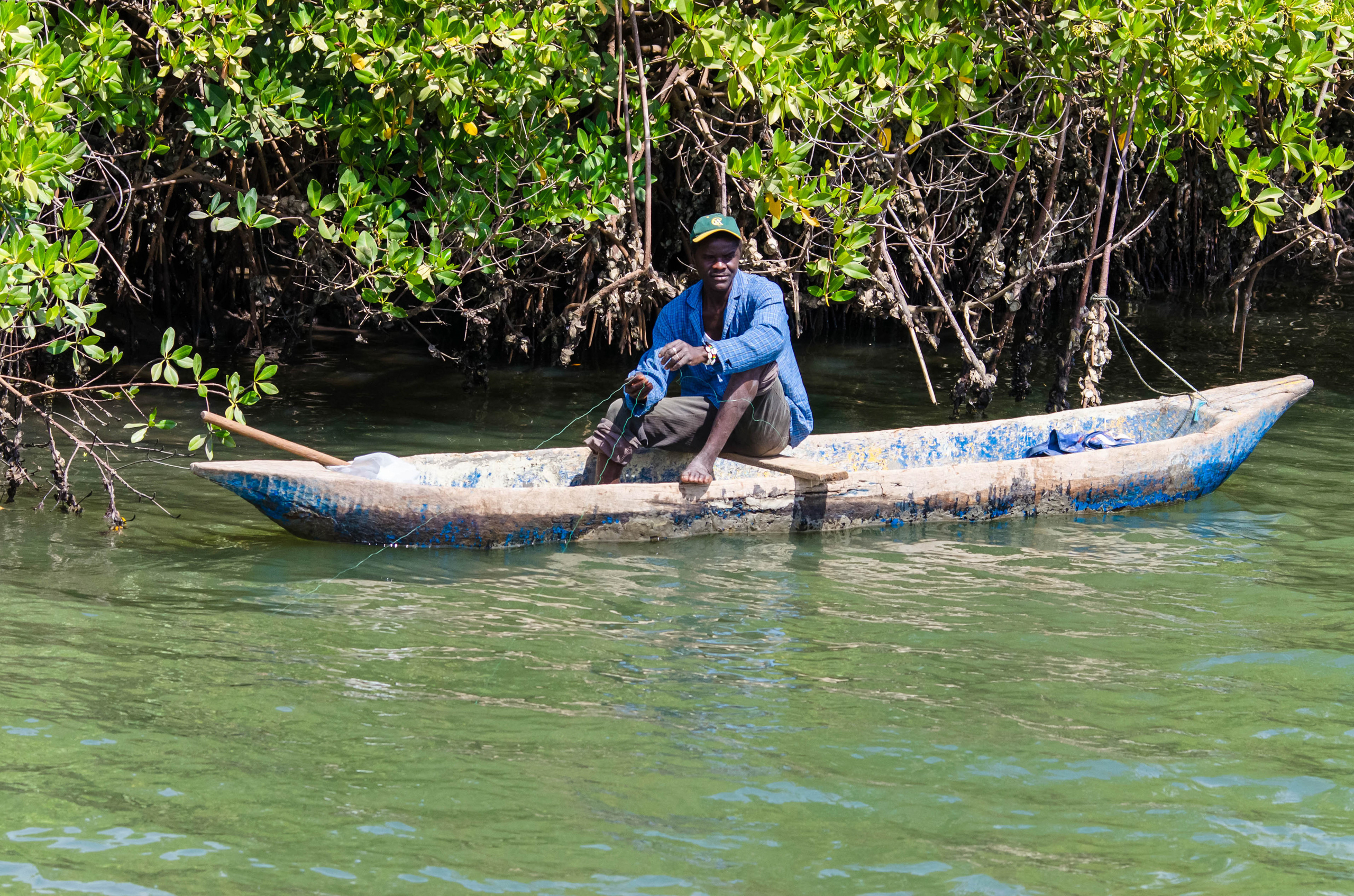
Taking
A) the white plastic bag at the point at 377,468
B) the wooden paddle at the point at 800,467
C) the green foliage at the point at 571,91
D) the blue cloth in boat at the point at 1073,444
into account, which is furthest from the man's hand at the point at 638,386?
the blue cloth in boat at the point at 1073,444

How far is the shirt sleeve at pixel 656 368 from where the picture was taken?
16.6ft

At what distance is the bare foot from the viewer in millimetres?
5039

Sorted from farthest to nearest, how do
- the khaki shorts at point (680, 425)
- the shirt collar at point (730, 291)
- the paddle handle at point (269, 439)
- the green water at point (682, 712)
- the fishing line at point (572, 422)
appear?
the fishing line at point (572, 422) → the khaki shorts at point (680, 425) → the shirt collar at point (730, 291) → the paddle handle at point (269, 439) → the green water at point (682, 712)

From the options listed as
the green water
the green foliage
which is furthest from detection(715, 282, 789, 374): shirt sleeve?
the green foliage

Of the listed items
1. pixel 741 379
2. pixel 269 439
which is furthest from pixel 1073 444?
pixel 269 439

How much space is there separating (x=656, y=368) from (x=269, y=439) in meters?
1.39

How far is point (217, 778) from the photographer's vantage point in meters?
2.82

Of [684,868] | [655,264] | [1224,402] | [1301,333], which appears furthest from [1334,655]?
[1301,333]

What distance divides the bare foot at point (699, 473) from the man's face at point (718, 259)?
25.3 inches

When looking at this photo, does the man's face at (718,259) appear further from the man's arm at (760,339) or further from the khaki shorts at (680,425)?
the khaki shorts at (680,425)

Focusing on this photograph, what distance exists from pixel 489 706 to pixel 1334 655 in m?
2.26

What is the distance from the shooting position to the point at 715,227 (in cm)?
498

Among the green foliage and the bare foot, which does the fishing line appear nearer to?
the green foliage

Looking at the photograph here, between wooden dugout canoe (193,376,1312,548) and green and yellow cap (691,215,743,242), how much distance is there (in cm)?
91
